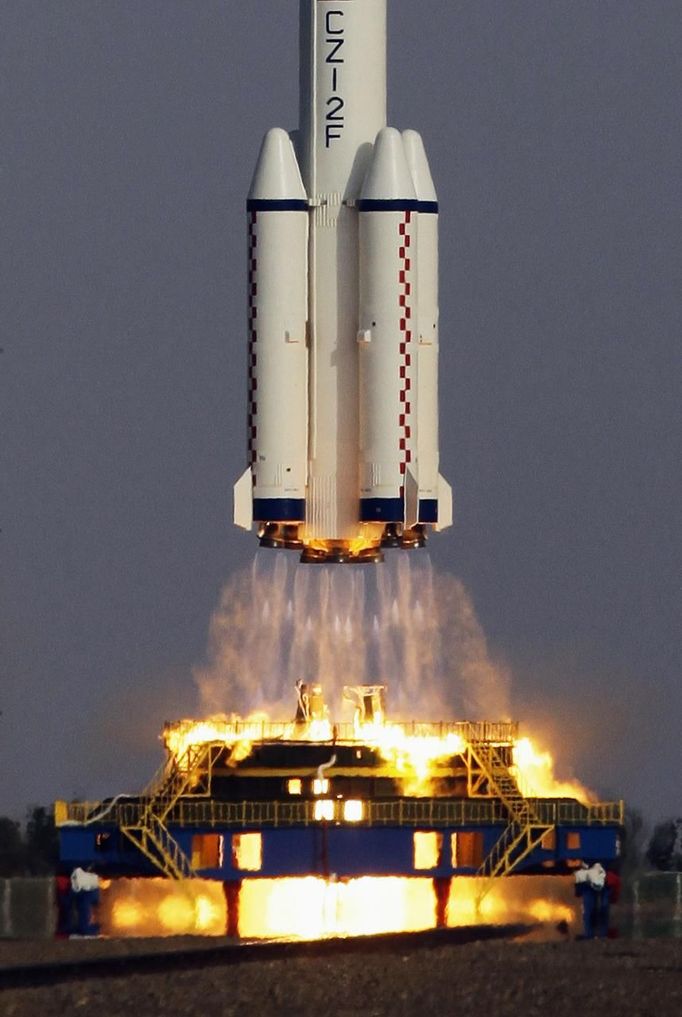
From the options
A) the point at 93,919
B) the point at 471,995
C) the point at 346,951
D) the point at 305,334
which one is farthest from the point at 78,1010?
the point at 305,334

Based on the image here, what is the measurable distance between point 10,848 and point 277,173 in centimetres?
1296

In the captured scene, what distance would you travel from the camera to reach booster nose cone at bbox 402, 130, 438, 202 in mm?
57125

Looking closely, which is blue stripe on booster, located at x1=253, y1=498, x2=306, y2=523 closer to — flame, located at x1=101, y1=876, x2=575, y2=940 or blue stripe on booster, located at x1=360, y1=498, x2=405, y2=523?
blue stripe on booster, located at x1=360, y1=498, x2=405, y2=523

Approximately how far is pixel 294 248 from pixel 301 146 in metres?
1.84

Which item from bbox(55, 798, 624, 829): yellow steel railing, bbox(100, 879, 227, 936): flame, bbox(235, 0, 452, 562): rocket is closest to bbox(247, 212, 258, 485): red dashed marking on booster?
bbox(235, 0, 452, 562): rocket

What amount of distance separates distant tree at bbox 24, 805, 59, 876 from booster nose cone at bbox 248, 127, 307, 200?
11423 millimetres

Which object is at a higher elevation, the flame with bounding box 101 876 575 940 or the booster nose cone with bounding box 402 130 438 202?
the booster nose cone with bounding box 402 130 438 202

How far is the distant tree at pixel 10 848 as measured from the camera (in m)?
61.0

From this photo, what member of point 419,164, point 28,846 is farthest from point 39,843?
point 419,164

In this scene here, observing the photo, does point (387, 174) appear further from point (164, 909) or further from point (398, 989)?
point (398, 989)

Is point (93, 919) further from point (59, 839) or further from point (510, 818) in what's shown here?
point (510, 818)

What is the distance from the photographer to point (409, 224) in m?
56.3

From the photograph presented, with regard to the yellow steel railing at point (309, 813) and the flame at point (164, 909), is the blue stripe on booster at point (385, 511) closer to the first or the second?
the yellow steel railing at point (309, 813)

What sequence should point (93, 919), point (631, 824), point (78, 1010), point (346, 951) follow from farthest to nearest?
point (631, 824) → point (93, 919) → point (346, 951) → point (78, 1010)
